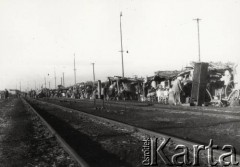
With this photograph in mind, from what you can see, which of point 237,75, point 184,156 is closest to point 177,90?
point 237,75

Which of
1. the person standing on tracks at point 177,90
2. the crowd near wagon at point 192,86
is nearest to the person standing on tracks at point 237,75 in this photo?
the crowd near wagon at point 192,86

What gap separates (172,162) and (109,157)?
147cm

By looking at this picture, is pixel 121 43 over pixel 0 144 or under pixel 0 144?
over

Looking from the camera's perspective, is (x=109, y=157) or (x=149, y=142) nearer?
(x=109, y=157)

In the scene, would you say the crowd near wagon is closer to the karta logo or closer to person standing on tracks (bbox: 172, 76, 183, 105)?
person standing on tracks (bbox: 172, 76, 183, 105)

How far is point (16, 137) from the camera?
422 inches

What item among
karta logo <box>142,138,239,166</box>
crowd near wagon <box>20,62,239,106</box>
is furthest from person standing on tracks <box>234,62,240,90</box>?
karta logo <box>142,138,239,166</box>

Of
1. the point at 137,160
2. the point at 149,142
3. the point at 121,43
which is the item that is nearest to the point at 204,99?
the point at 149,142

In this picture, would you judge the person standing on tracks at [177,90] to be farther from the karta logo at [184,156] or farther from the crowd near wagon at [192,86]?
the karta logo at [184,156]

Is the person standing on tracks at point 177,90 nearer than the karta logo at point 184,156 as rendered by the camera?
No

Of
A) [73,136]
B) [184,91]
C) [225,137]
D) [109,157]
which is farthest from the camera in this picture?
[184,91]

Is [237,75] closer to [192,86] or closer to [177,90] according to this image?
[192,86]

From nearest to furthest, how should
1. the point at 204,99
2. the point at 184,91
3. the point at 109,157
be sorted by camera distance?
1. the point at 109,157
2. the point at 204,99
3. the point at 184,91

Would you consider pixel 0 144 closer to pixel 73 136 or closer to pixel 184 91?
pixel 73 136
